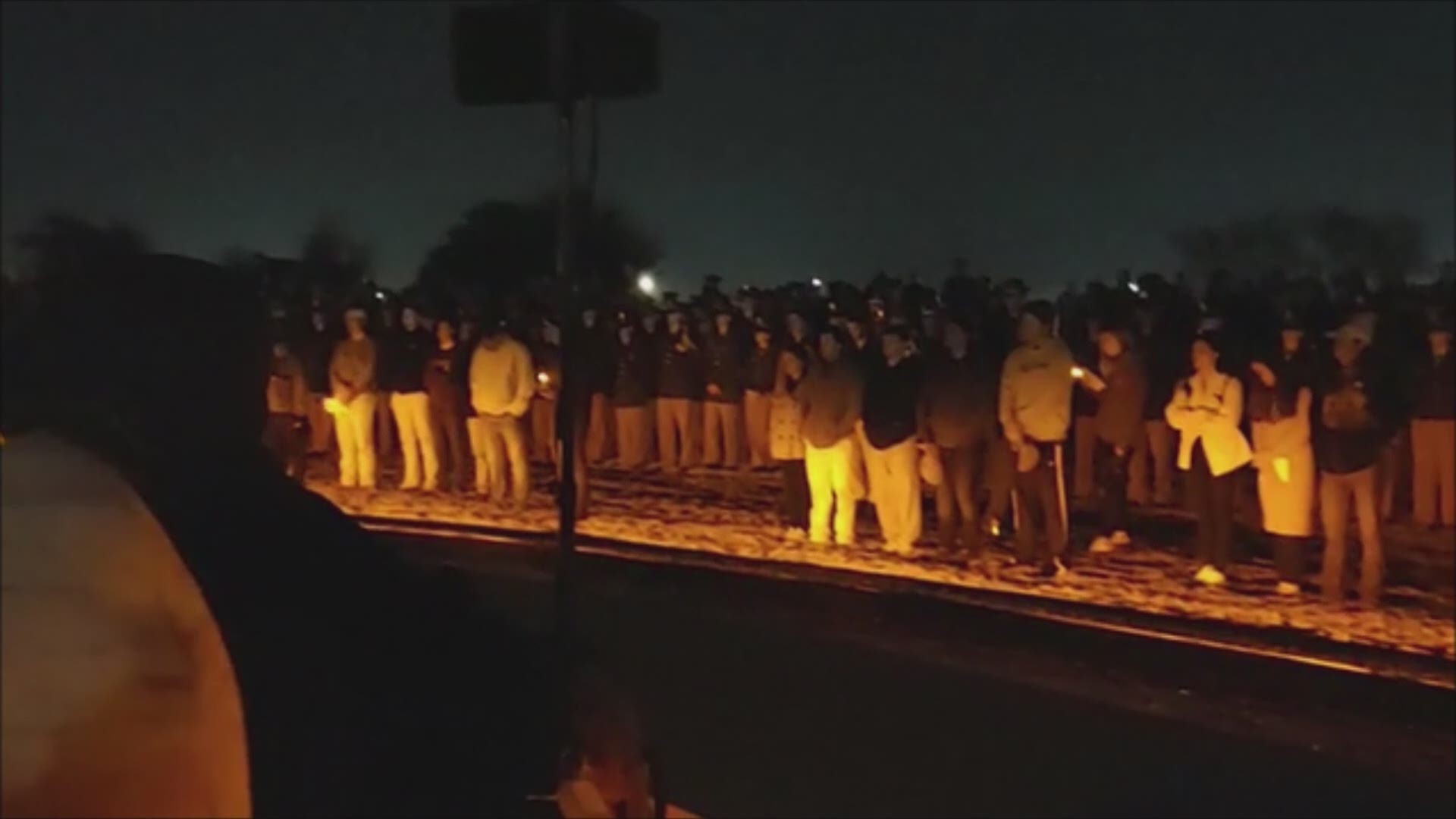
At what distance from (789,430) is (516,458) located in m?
5.22

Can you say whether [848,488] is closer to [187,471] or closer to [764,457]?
[764,457]

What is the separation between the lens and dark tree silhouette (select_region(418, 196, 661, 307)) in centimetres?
314

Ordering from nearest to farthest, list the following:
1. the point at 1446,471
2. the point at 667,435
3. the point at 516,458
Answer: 1. the point at 516,458
2. the point at 1446,471
3. the point at 667,435

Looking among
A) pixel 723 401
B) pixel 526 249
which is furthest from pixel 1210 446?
pixel 526 249

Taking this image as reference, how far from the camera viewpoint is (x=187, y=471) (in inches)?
92.1

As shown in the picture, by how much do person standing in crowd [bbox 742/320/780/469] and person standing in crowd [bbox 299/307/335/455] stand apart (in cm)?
525

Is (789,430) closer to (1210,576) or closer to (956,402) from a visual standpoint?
(956,402)

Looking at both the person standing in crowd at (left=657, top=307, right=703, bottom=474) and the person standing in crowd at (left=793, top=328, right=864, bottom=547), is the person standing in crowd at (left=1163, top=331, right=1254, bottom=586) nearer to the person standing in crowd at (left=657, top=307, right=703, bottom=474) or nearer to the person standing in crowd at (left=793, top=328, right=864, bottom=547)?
the person standing in crowd at (left=793, top=328, right=864, bottom=547)

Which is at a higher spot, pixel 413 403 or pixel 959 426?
pixel 413 403

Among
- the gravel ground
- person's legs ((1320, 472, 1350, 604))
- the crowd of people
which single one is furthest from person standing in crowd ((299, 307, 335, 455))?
person's legs ((1320, 472, 1350, 604))

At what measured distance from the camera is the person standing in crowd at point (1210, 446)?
289 inches

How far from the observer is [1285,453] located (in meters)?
7.21

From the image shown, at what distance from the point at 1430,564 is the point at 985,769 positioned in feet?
5.09

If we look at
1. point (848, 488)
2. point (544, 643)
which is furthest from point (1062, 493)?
point (544, 643)
